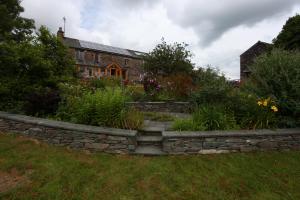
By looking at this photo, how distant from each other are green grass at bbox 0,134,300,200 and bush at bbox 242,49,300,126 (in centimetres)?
117

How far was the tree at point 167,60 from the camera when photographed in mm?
15688

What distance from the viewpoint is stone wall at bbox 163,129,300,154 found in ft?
13.5

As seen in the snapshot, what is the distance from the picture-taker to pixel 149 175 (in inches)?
136

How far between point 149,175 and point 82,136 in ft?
5.44

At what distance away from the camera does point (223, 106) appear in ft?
17.1

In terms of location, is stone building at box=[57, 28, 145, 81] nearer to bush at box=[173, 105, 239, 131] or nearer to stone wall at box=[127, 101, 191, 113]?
stone wall at box=[127, 101, 191, 113]

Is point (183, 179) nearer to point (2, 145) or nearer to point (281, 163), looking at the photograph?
point (281, 163)

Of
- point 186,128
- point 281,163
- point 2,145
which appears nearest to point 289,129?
point 281,163

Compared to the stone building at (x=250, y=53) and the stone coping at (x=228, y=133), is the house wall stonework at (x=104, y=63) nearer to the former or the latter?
the stone building at (x=250, y=53)

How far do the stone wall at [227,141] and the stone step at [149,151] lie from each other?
14cm

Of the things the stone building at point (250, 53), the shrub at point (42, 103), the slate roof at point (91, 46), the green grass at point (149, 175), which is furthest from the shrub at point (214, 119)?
the slate roof at point (91, 46)

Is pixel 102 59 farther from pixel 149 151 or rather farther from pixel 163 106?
pixel 149 151

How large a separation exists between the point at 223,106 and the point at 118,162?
9.70ft

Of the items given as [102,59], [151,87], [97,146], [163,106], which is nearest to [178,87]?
[151,87]
